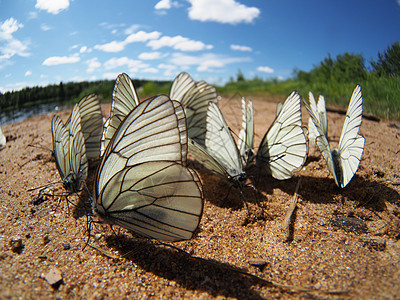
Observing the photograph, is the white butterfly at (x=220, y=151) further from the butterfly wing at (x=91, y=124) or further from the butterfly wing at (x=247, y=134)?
the butterfly wing at (x=91, y=124)

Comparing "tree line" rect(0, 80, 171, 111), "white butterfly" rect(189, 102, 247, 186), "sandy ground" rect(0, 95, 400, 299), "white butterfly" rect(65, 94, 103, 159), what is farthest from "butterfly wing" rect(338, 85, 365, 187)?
"tree line" rect(0, 80, 171, 111)

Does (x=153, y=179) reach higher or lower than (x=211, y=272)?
higher

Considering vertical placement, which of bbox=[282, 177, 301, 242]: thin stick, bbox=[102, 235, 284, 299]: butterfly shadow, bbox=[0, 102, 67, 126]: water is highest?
bbox=[0, 102, 67, 126]: water

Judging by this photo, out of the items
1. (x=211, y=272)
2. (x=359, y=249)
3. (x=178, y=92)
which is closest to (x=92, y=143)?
(x=178, y=92)

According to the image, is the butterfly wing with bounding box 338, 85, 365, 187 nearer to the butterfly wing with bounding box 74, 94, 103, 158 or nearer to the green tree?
the green tree

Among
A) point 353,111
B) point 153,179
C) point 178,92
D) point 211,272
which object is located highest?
point 178,92

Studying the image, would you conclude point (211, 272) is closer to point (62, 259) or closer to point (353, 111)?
point (62, 259)
